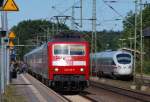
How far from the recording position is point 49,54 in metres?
32.7

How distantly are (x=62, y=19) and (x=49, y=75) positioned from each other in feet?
72.1

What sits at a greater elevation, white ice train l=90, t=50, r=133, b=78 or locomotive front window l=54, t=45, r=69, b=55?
locomotive front window l=54, t=45, r=69, b=55

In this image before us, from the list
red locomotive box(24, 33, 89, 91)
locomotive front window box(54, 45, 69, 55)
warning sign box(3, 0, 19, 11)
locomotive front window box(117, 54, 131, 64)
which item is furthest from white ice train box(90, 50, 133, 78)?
warning sign box(3, 0, 19, 11)

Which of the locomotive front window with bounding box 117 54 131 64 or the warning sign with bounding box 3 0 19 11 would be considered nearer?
the warning sign with bounding box 3 0 19 11

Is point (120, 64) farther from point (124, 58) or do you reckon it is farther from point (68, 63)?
point (68, 63)

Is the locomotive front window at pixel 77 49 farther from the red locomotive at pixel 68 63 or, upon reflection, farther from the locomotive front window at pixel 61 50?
the locomotive front window at pixel 61 50

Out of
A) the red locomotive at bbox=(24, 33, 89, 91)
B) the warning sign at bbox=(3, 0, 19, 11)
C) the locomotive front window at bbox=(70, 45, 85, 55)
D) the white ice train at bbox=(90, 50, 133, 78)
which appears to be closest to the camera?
the warning sign at bbox=(3, 0, 19, 11)

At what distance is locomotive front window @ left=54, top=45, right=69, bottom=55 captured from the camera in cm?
3253

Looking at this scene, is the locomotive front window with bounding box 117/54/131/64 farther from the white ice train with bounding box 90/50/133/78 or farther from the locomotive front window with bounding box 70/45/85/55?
the locomotive front window with bounding box 70/45/85/55

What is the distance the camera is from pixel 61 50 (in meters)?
32.6

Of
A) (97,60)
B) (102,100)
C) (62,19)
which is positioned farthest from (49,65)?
(97,60)

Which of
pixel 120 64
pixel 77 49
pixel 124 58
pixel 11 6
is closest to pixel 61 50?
pixel 77 49

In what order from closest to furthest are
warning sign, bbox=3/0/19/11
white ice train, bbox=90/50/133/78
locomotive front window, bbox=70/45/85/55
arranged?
warning sign, bbox=3/0/19/11 → locomotive front window, bbox=70/45/85/55 → white ice train, bbox=90/50/133/78

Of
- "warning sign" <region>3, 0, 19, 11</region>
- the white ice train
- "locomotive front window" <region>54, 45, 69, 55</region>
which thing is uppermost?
"warning sign" <region>3, 0, 19, 11</region>
